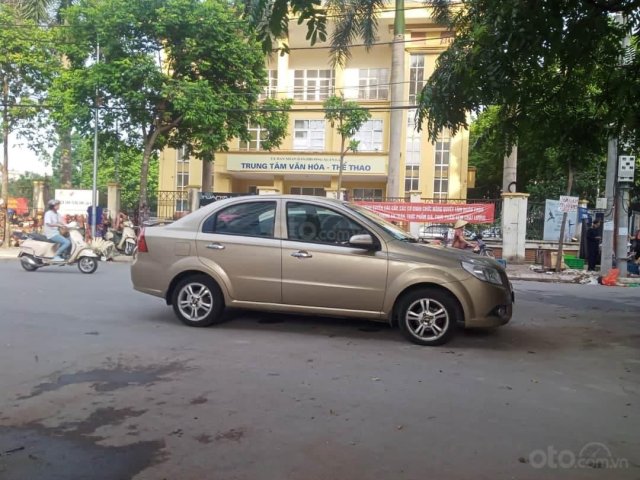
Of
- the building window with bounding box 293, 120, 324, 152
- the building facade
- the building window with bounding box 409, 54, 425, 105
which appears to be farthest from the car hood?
the building window with bounding box 293, 120, 324, 152

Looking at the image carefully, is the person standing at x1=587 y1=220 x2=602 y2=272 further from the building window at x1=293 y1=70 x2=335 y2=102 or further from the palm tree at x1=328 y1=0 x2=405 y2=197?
the building window at x1=293 y1=70 x2=335 y2=102

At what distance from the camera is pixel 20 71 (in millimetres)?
21203

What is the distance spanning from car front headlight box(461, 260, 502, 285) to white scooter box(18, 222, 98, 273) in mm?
9353

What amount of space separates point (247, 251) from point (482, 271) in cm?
275

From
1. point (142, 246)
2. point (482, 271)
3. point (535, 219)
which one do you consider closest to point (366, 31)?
point (535, 219)

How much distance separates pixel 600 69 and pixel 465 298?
416 centimetres

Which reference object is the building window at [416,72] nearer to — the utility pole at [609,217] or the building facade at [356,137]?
the building facade at [356,137]

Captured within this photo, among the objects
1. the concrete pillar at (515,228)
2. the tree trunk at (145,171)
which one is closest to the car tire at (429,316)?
the concrete pillar at (515,228)

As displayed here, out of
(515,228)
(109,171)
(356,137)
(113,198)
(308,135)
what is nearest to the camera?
(515,228)

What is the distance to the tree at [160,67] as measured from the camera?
18922 mm

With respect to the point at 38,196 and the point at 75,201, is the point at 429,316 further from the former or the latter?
the point at 38,196

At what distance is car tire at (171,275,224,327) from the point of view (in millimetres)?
7102

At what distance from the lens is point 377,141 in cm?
3391

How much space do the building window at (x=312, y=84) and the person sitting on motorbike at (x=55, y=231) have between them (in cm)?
2392
